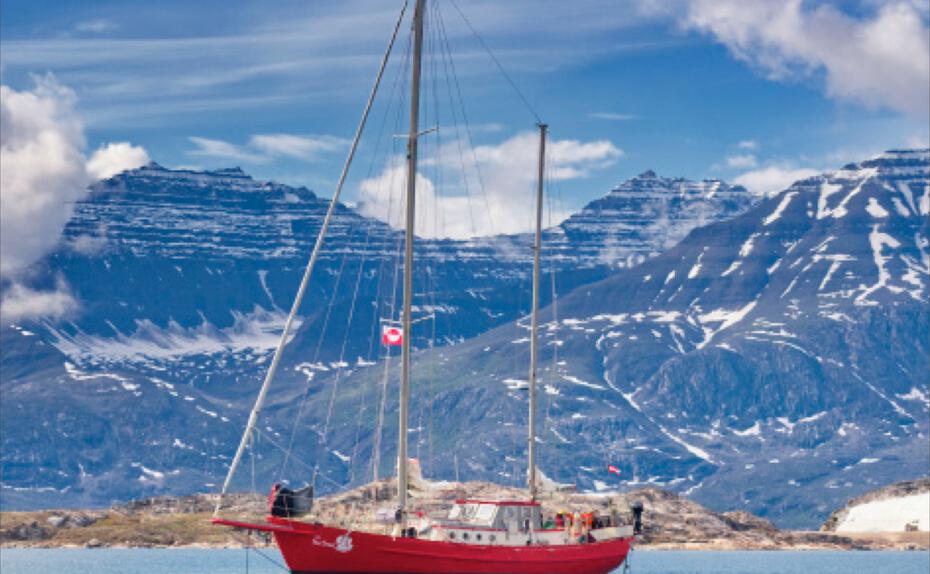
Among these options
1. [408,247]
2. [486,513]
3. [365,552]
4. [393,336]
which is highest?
[408,247]

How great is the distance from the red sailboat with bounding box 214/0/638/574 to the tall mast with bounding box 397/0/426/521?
0.07 meters

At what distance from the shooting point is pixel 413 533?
4953 inches

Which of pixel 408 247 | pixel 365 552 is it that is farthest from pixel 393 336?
pixel 365 552

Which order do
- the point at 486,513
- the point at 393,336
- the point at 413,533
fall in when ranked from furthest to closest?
the point at 486,513, the point at 393,336, the point at 413,533

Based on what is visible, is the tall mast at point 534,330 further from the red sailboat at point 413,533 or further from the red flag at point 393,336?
the red flag at point 393,336

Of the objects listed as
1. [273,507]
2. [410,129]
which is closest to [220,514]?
[273,507]

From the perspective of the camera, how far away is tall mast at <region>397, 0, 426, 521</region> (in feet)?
411

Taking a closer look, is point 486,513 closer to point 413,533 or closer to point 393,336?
point 413,533

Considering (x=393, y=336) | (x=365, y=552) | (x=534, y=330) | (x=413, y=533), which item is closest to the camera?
(x=365, y=552)

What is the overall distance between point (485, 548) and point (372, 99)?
110 ft

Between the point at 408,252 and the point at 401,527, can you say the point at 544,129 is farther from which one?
the point at 401,527

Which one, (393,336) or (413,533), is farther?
(393,336)

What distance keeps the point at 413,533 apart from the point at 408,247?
19.9 m

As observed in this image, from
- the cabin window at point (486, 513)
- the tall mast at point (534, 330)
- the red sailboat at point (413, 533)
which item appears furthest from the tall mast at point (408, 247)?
the tall mast at point (534, 330)
